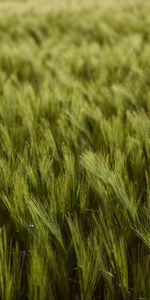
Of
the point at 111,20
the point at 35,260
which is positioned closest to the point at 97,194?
the point at 35,260

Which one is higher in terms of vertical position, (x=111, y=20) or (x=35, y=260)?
(x=111, y=20)

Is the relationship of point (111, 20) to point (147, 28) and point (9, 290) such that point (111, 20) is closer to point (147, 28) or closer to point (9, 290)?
point (147, 28)

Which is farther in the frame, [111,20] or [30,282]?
[111,20]

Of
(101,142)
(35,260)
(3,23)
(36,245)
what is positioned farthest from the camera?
(3,23)

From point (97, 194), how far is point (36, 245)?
0.22 meters

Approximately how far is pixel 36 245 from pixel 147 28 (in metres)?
3.89

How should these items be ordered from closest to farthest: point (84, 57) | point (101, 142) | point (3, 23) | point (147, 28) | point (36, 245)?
point (36, 245)
point (101, 142)
point (84, 57)
point (147, 28)
point (3, 23)

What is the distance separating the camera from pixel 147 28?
14.7 ft

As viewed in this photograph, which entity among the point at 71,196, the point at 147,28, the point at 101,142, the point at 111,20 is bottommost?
the point at 71,196

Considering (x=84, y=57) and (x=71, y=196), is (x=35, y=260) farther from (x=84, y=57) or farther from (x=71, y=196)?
(x=84, y=57)

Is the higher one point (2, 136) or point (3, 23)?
point (3, 23)

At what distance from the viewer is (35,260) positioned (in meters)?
0.81

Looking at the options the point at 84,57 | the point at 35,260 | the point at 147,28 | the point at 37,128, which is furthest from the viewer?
the point at 147,28

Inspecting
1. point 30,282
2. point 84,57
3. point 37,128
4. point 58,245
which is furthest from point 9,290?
point 84,57
